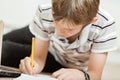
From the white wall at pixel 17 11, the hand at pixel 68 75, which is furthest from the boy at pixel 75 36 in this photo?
the white wall at pixel 17 11

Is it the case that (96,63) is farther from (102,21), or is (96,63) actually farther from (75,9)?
(75,9)

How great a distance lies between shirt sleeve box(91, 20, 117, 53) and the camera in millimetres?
1003

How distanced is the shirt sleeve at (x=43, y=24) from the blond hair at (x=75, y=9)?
0.19m

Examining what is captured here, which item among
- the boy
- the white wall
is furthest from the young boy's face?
the white wall

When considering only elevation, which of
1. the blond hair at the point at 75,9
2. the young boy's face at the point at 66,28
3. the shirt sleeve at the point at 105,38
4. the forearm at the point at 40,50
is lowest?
the forearm at the point at 40,50

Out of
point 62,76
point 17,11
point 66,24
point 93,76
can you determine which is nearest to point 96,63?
point 93,76

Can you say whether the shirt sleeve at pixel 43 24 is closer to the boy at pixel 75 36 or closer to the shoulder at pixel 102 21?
the boy at pixel 75 36

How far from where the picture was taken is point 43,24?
3.47 ft

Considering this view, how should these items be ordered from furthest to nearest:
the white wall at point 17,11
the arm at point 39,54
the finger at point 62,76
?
the white wall at point 17,11 → the arm at point 39,54 → the finger at point 62,76

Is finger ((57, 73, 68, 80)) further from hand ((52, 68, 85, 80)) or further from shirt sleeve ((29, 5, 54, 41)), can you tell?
shirt sleeve ((29, 5, 54, 41))

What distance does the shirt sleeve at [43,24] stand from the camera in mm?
1043

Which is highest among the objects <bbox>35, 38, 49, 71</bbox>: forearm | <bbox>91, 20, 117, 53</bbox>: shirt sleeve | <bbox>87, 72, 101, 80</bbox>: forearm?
<bbox>91, 20, 117, 53</bbox>: shirt sleeve

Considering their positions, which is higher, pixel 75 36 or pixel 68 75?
pixel 75 36

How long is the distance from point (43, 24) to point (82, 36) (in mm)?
153
